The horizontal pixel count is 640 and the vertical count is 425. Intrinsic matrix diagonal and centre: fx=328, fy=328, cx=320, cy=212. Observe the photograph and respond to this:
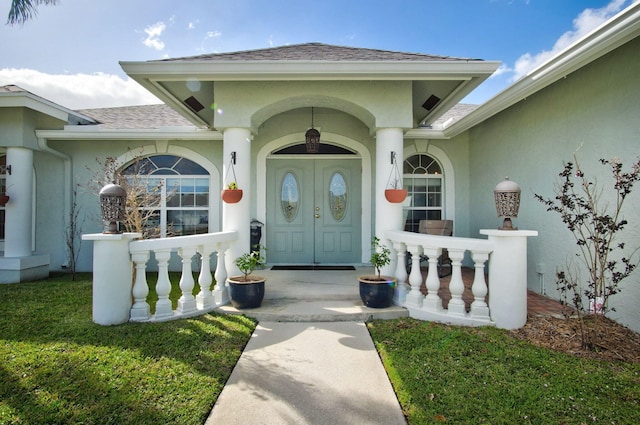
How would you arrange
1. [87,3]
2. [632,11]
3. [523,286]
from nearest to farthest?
[632,11] → [523,286] → [87,3]

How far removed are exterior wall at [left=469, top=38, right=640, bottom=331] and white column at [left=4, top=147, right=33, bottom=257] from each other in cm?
898

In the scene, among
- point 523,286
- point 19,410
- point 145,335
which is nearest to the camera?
point 19,410

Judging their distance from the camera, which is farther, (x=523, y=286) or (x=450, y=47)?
(x=450, y=47)

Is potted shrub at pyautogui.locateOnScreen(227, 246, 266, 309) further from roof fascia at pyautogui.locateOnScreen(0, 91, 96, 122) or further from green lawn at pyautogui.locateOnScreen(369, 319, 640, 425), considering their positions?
roof fascia at pyautogui.locateOnScreen(0, 91, 96, 122)

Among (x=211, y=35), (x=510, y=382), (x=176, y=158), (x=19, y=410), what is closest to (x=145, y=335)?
(x=19, y=410)

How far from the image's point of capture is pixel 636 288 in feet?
11.6

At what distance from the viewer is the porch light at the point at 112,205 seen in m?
3.53

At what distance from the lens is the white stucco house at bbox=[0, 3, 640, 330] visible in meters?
4.15

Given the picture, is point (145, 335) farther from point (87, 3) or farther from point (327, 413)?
point (87, 3)

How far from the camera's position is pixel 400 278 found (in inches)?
167

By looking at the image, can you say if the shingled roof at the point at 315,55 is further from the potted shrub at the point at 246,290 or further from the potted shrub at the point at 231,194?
the potted shrub at the point at 246,290

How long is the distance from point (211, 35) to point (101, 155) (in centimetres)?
360

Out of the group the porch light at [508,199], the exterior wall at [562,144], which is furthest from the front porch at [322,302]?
the porch light at [508,199]

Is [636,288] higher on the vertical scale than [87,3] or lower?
lower
